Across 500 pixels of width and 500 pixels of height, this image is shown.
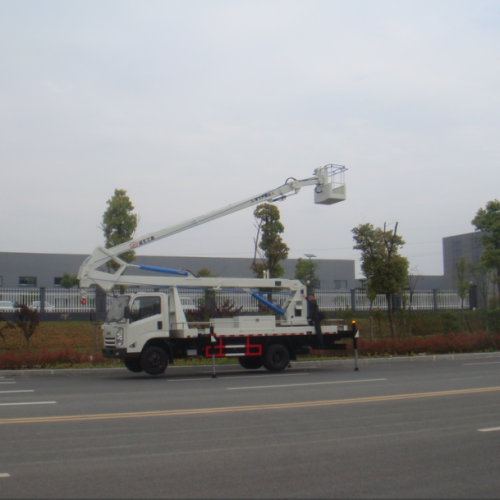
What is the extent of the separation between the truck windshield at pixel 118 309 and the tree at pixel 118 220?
12.3 meters

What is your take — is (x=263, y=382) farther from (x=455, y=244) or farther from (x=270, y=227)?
(x=455, y=244)

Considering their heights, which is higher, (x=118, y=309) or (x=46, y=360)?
(x=118, y=309)

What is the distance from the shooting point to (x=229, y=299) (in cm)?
2766

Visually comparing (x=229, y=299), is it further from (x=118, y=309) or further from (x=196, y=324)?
(x=118, y=309)

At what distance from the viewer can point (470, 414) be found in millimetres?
10523

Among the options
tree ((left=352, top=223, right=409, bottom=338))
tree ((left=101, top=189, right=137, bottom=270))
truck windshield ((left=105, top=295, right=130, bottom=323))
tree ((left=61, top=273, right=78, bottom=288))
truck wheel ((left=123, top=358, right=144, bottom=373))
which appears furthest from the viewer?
tree ((left=61, top=273, right=78, bottom=288))

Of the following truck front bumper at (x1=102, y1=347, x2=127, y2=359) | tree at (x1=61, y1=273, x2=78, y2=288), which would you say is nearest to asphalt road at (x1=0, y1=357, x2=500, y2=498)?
truck front bumper at (x1=102, y1=347, x2=127, y2=359)

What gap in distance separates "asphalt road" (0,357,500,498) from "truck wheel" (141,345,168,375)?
2.80 m

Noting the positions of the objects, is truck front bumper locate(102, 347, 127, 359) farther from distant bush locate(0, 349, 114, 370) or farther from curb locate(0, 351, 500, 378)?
distant bush locate(0, 349, 114, 370)

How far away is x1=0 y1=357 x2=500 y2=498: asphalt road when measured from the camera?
20.8 ft

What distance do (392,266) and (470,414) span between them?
56.4ft

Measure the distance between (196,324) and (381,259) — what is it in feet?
37.8

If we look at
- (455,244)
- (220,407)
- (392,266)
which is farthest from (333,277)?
(220,407)

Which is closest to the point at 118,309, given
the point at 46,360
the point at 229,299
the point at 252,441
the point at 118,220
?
the point at 46,360
